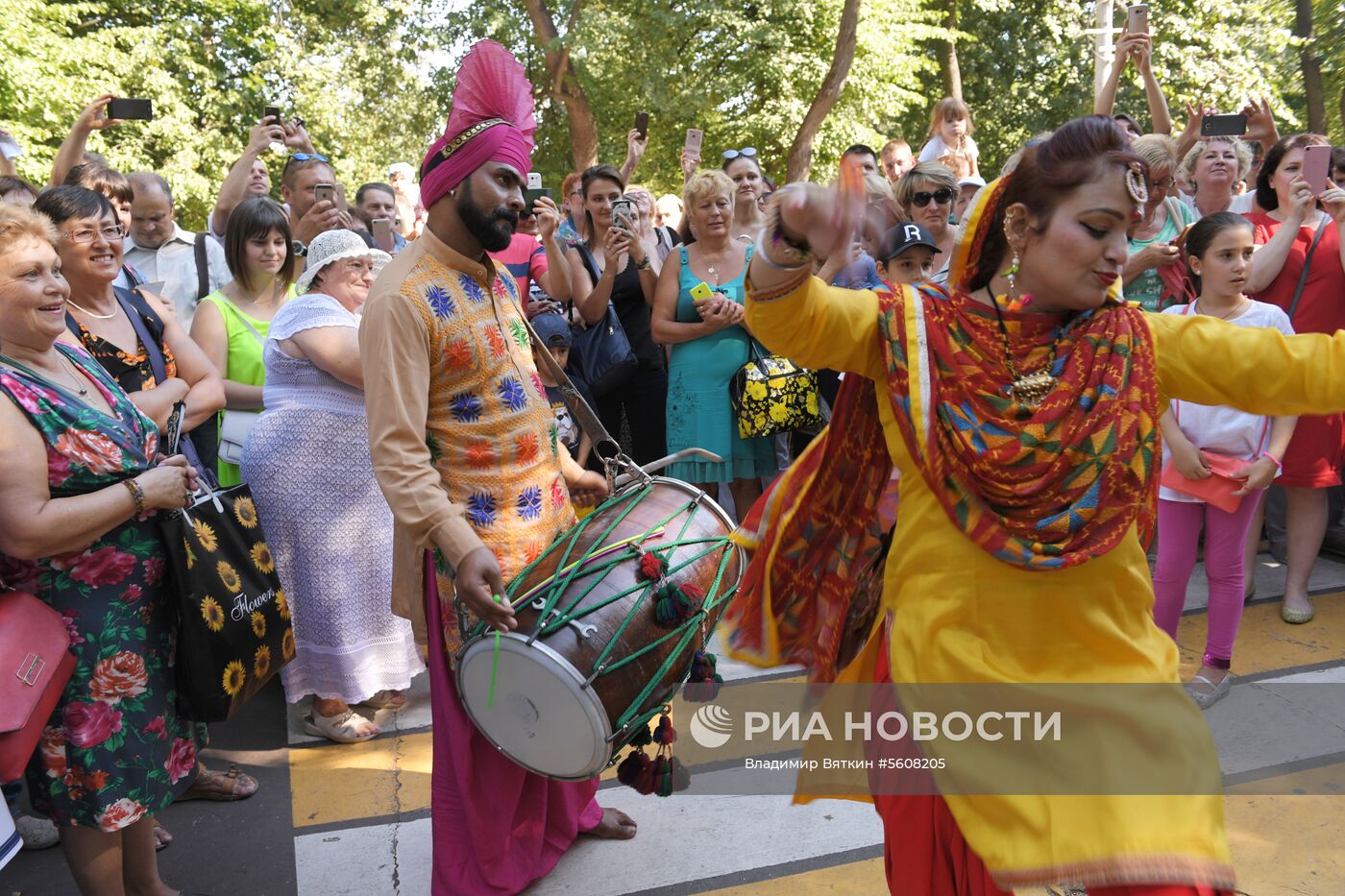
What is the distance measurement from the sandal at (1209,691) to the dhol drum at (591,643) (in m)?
2.76

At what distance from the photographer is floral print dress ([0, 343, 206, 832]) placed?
283 cm

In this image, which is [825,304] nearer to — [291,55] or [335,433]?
[335,433]

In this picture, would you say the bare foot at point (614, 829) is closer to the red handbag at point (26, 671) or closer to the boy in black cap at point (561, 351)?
the red handbag at point (26, 671)

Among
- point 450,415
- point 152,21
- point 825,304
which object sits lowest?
point 450,415

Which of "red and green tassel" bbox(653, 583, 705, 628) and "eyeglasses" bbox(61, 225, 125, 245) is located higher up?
"eyeglasses" bbox(61, 225, 125, 245)

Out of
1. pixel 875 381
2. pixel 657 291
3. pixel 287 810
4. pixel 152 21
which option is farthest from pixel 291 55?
pixel 875 381

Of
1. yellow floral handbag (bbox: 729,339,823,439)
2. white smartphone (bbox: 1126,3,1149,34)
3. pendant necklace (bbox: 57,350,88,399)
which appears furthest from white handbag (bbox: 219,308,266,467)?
white smartphone (bbox: 1126,3,1149,34)

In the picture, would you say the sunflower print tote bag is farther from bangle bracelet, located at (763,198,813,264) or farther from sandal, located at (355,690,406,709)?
bangle bracelet, located at (763,198,813,264)

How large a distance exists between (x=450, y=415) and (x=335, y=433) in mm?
1643

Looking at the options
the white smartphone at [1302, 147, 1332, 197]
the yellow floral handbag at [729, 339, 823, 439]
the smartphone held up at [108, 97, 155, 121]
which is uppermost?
the smartphone held up at [108, 97, 155, 121]

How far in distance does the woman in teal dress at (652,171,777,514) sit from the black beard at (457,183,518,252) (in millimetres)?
2735

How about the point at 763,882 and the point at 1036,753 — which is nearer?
the point at 1036,753

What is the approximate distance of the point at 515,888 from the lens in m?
3.25

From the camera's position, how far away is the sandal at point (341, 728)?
445 centimetres
